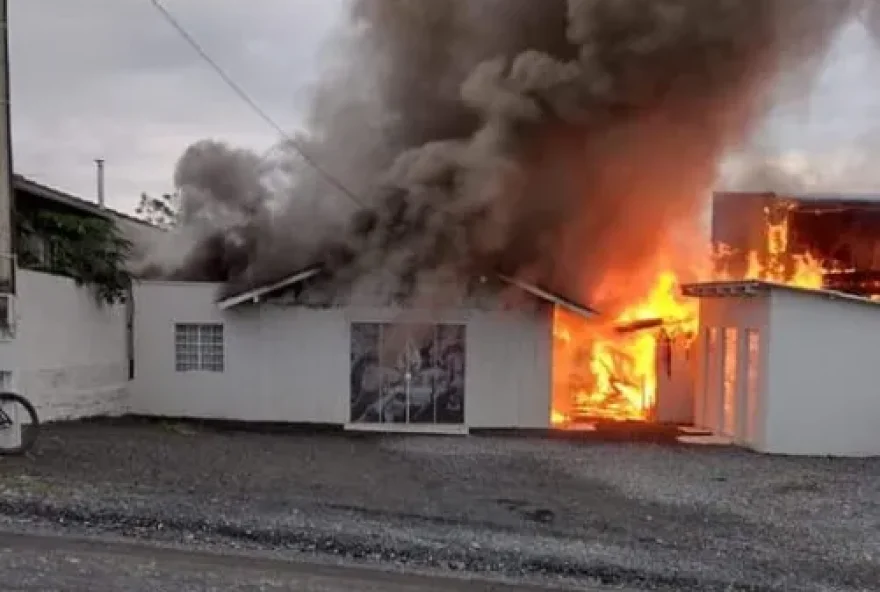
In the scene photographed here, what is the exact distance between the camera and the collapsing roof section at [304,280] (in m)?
17.8

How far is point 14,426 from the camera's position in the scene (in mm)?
11227

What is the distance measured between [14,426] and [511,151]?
11.2 m

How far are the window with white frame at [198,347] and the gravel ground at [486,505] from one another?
3.60 meters

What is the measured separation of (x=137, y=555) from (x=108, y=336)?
11827 mm

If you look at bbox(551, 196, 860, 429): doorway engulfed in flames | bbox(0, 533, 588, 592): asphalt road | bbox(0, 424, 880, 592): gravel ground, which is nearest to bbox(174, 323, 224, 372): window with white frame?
bbox(0, 424, 880, 592): gravel ground

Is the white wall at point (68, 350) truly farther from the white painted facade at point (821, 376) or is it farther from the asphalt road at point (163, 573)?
the white painted facade at point (821, 376)

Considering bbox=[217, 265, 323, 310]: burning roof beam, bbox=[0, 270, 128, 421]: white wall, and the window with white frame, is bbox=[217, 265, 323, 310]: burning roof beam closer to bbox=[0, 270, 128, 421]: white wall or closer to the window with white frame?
the window with white frame

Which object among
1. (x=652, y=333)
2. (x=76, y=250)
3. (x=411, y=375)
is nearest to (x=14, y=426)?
(x=76, y=250)

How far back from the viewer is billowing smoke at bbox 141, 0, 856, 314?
18.8m

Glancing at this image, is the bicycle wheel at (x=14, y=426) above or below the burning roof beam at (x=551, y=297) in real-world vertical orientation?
below

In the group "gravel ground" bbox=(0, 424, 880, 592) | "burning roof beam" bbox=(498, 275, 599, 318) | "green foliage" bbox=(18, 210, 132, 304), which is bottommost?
"gravel ground" bbox=(0, 424, 880, 592)

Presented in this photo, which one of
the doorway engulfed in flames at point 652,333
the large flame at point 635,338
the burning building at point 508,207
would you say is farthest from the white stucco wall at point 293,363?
the large flame at point 635,338

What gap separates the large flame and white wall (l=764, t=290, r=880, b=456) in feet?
16.4

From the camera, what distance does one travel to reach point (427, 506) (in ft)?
31.5
